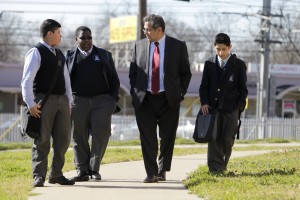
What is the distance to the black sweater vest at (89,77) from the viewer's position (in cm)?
1171

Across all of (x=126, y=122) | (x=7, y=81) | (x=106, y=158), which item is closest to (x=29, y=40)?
(x=7, y=81)

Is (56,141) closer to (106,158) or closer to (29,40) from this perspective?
(106,158)

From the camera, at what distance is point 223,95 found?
11.7 metres

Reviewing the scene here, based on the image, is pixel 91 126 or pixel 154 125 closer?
pixel 154 125

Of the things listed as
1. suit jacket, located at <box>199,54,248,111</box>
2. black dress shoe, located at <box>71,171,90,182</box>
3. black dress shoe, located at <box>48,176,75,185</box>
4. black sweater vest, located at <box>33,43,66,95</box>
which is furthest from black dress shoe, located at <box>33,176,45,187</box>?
suit jacket, located at <box>199,54,248,111</box>

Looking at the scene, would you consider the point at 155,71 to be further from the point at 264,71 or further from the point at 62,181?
the point at 264,71

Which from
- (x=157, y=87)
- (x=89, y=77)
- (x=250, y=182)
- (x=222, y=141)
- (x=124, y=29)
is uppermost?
(x=124, y=29)

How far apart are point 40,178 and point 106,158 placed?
5.29m

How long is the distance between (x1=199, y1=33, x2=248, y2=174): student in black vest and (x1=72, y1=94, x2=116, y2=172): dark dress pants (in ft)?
4.27

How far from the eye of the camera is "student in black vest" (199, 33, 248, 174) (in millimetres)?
11703

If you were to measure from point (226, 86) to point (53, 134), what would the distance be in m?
2.41

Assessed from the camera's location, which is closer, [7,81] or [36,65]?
[36,65]

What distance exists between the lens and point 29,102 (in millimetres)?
10555

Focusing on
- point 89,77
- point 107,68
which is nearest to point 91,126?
point 89,77
